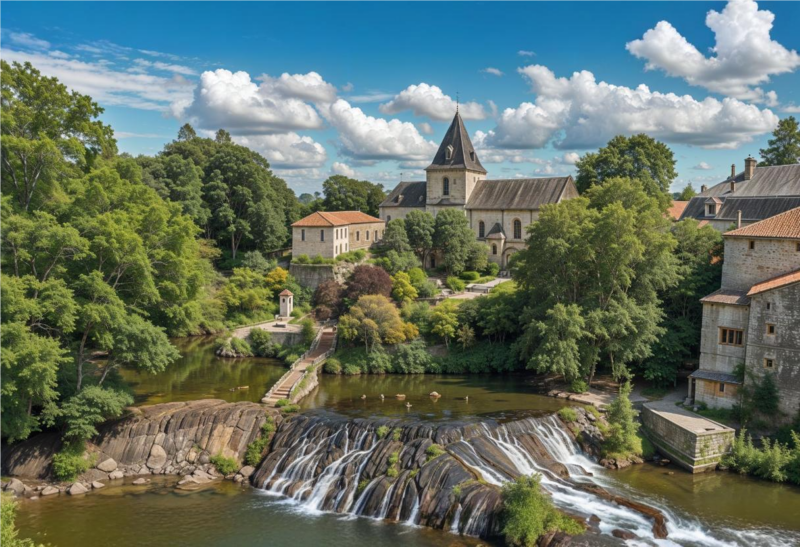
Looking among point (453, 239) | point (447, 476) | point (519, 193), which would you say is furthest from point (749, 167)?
point (447, 476)

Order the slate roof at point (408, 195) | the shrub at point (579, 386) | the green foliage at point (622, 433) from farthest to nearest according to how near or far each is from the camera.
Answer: the slate roof at point (408, 195), the shrub at point (579, 386), the green foliage at point (622, 433)

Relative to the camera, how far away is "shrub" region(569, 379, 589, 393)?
1212 inches

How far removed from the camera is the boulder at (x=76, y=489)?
71.0ft

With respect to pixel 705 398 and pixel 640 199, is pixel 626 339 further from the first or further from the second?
pixel 640 199

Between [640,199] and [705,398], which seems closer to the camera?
[705,398]

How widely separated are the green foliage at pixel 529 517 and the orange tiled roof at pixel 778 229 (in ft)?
56.2

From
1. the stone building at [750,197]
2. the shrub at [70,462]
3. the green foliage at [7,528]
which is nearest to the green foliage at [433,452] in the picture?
the green foliage at [7,528]

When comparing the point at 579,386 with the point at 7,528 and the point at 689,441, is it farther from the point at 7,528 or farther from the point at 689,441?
the point at 7,528

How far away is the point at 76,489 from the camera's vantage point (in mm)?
21750

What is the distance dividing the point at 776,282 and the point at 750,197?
62.7 ft

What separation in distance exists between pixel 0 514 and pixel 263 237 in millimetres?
42933

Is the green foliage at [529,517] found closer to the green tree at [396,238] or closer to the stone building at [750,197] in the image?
the stone building at [750,197]

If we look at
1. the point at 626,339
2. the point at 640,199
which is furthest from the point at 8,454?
the point at 640,199

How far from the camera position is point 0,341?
20.1m
